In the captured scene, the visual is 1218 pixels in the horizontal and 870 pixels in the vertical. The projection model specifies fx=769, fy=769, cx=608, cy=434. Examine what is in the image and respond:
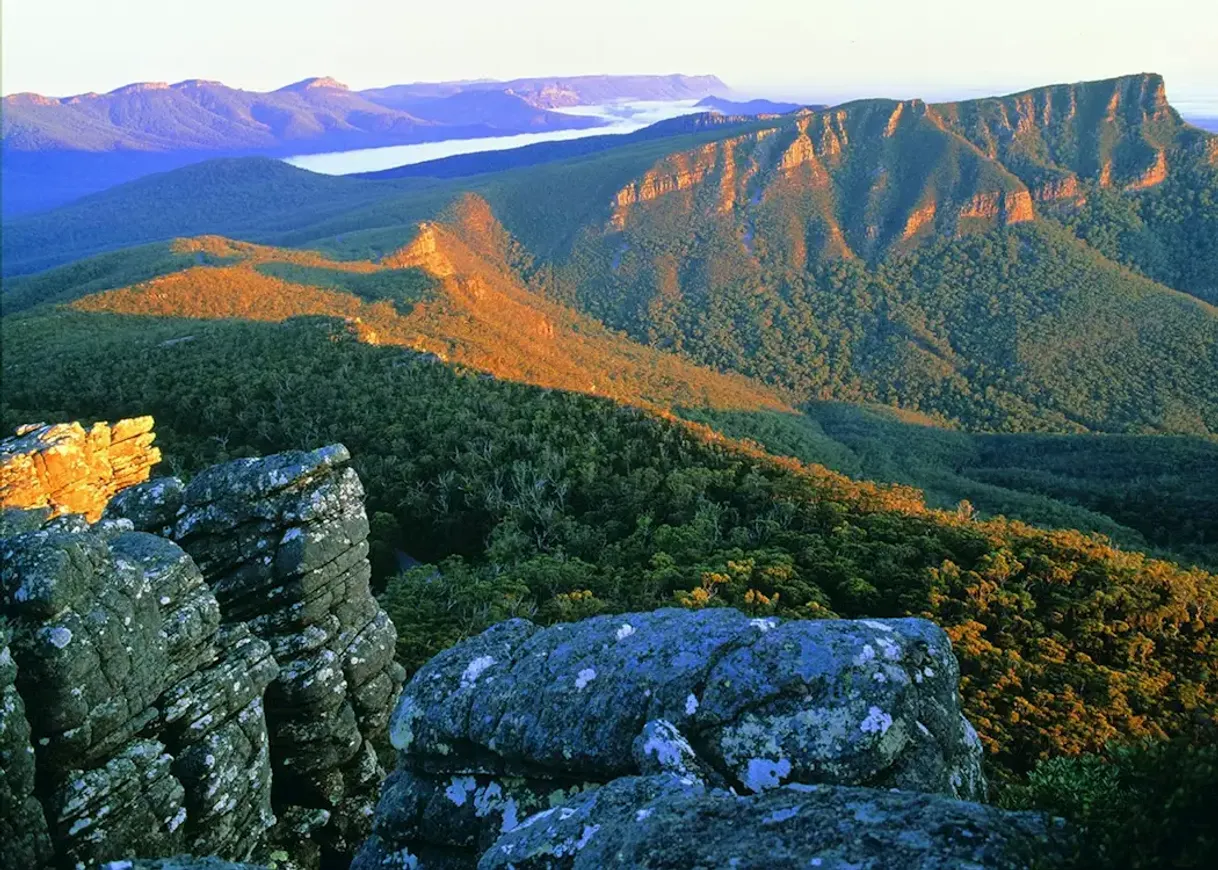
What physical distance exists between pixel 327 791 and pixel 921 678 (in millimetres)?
12251

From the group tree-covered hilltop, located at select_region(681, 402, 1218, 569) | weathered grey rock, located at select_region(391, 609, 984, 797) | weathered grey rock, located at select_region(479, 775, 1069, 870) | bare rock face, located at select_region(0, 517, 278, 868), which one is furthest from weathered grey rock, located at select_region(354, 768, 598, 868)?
tree-covered hilltop, located at select_region(681, 402, 1218, 569)

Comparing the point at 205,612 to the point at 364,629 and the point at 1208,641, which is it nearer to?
the point at 364,629

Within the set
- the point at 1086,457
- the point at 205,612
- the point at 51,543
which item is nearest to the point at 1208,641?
the point at 205,612

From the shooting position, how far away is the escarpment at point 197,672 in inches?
401

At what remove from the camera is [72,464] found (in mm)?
27297

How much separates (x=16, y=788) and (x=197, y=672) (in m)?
3.44

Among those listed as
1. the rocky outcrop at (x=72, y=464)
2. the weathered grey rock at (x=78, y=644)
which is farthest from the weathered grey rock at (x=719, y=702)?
the rocky outcrop at (x=72, y=464)

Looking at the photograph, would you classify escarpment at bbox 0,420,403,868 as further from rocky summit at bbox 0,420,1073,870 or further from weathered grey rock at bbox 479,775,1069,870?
weathered grey rock at bbox 479,775,1069,870

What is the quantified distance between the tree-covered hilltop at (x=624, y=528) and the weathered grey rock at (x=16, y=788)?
15.4 meters

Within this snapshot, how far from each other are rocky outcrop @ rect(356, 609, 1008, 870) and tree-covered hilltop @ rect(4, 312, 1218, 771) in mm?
14293

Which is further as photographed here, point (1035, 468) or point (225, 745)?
point (1035, 468)

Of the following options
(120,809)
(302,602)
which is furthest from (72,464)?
(120,809)

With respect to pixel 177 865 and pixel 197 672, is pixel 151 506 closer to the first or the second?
pixel 197 672

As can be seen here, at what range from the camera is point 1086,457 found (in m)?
101
